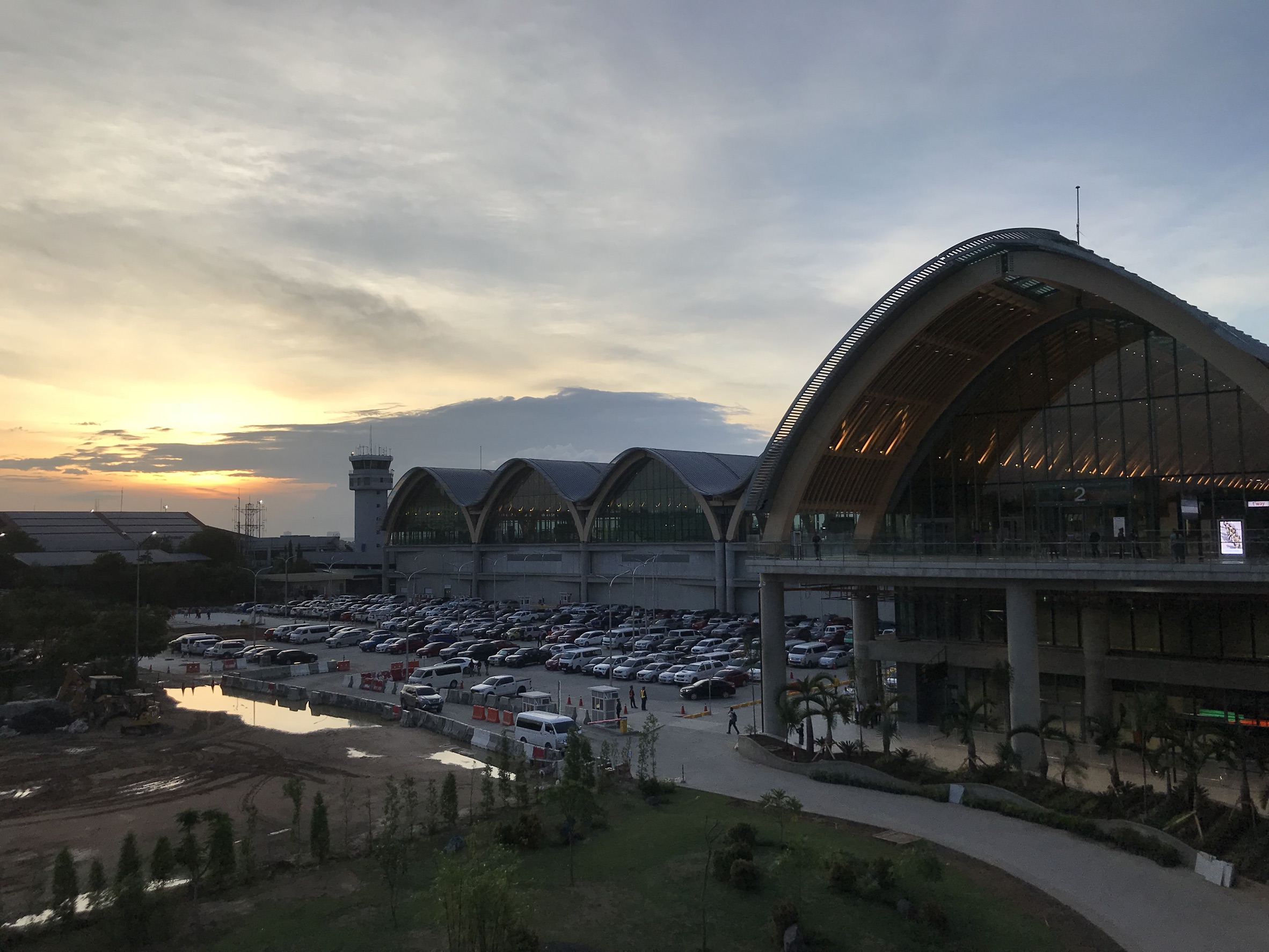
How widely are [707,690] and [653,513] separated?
128 feet

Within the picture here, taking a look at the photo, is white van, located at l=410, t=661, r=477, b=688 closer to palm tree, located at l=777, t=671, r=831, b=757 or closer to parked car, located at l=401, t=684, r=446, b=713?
parked car, located at l=401, t=684, r=446, b=713

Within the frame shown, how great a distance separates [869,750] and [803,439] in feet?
36.5

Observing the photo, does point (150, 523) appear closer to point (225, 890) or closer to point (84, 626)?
point (84, 626)

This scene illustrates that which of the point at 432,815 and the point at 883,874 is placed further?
the point at 432,815

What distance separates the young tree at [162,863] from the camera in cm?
1841

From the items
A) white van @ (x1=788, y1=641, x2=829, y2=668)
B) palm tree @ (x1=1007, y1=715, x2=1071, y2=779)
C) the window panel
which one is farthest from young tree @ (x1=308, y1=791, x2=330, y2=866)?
white van @ (x1=788, y1=641, x2=829, y2=668)

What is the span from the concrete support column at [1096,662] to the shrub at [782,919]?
19.2 m

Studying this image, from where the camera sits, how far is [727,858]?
19.2 meters

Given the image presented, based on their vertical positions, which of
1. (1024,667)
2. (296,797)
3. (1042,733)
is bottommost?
(296,797)

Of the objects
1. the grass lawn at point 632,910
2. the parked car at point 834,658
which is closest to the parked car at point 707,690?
the parked car at point 834,658

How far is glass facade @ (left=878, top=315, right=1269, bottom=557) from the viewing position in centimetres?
2797

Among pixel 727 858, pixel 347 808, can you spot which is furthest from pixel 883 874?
pixel 347 808

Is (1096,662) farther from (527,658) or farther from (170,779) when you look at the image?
(527,658)

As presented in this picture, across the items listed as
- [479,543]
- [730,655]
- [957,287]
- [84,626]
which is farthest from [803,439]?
[479,543]
